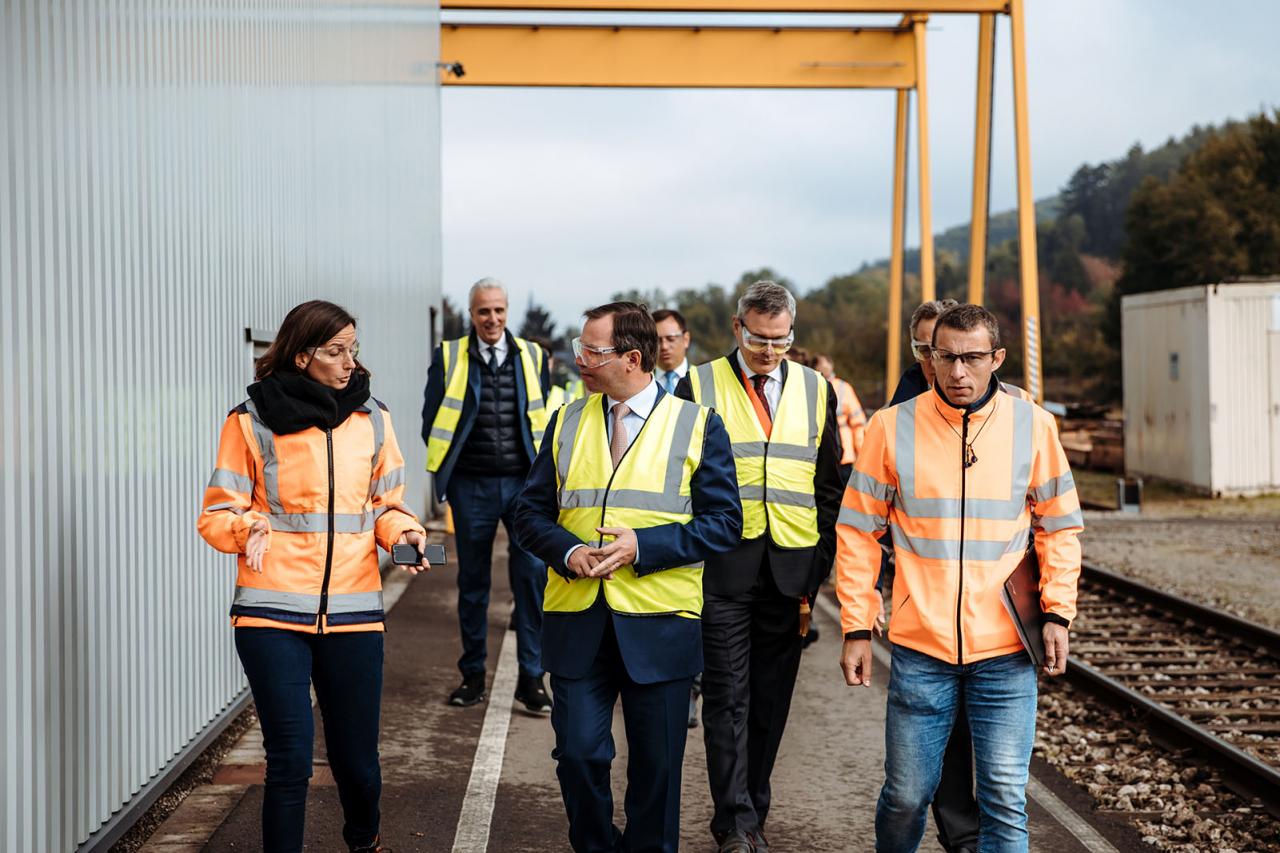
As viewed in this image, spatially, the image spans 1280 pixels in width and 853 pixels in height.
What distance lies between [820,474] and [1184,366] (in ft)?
63.5

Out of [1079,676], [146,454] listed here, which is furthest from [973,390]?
[1079,676]

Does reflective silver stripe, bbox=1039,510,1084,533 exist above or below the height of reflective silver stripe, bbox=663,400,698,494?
below

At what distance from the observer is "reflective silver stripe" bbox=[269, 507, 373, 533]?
4379 mm

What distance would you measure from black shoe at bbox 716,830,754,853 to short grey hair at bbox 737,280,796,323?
196 cm

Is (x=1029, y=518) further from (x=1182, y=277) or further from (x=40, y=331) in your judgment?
(x=1182, y=277)

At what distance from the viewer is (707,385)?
5523mm

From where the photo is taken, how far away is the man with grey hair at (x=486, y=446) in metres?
7.65

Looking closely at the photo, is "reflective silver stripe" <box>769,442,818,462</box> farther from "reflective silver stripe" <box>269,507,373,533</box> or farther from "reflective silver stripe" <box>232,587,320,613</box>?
"reflective silver stripe" <box>232,587,320,613</box>

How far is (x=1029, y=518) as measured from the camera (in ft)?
14.3

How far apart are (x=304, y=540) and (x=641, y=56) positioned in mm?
19091

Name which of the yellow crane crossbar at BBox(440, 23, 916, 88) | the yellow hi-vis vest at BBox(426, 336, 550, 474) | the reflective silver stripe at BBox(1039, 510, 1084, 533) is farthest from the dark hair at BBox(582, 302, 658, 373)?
the yellow crane crossbar at BBox(440, 23, 916, 88)

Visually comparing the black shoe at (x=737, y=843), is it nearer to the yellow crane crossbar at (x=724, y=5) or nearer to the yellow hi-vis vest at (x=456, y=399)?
the yellow hi-vis vest at (x=456, y=399)

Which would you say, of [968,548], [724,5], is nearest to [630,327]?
[968,548]

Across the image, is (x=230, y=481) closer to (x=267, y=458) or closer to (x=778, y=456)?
(x=267, y=458)
